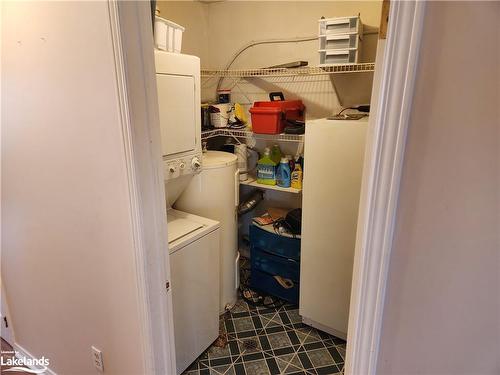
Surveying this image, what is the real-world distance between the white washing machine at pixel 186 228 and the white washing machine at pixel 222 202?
0.09 m

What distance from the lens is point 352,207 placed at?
1817 mm

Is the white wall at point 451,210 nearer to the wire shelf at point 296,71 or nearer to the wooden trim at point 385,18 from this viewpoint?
the wooden trim at point 385,18

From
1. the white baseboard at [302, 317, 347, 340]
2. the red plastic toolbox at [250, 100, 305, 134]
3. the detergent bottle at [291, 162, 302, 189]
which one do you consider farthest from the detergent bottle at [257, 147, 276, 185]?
the white baseboard at [302, 317, 347, 340]

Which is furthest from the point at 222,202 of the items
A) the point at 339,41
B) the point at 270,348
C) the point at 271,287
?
the point at 339,41

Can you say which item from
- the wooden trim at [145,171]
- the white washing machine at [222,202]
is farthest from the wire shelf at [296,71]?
the wooden trim at [145,171]

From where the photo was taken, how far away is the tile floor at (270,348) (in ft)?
6.12

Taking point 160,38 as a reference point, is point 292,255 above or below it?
below

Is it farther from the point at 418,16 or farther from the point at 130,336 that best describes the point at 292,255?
the point at 418,16

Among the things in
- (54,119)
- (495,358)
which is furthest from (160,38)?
(495,358)

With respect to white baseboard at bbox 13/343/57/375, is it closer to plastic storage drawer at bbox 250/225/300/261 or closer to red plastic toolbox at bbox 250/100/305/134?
plastic storage drawer at bbox 250/225/300/261

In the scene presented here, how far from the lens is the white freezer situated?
1.76 metres

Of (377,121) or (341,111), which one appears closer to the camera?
(377,121)

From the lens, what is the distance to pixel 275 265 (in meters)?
2.37

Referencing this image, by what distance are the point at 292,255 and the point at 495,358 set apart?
5.21ft
